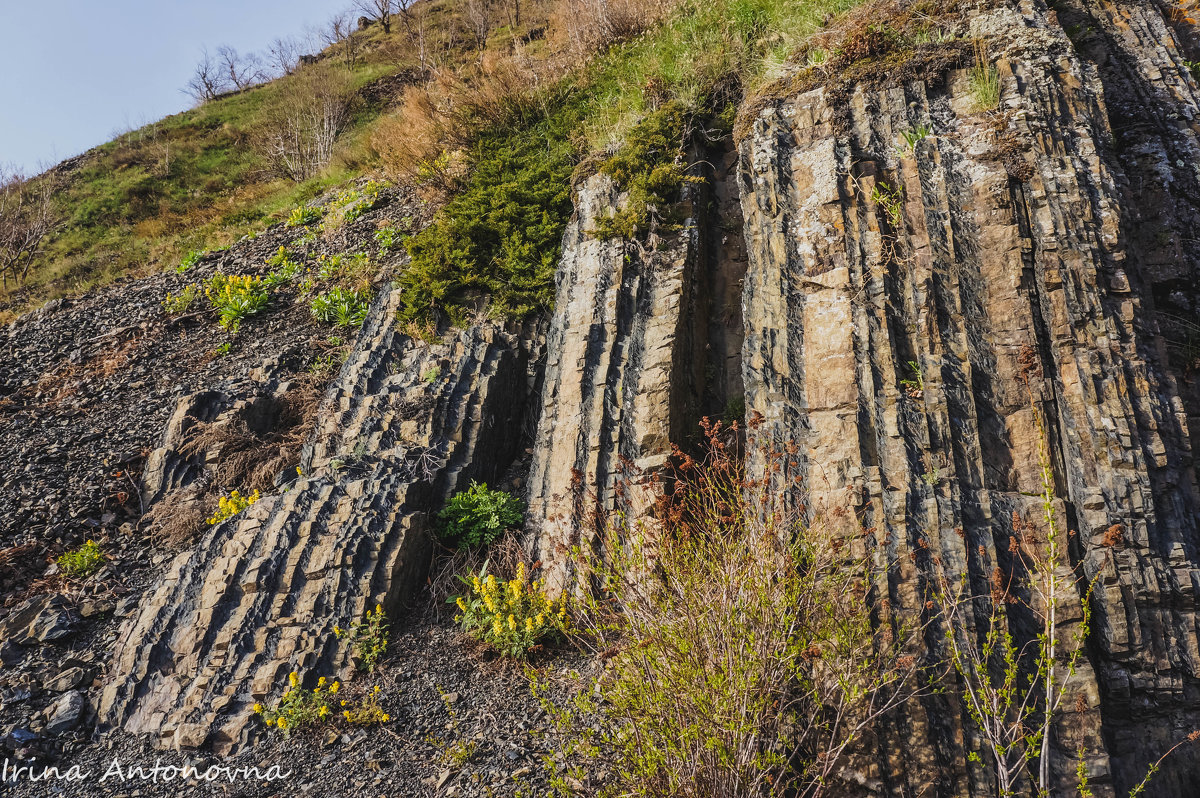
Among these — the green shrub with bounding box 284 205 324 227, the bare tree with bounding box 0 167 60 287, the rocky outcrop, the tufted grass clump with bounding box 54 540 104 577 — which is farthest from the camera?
the bare tree with bounding box 0 167 60 287

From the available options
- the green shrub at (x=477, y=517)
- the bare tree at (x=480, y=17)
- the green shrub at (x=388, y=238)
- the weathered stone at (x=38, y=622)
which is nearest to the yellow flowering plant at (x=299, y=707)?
the green shrub at (x=477, y=517)

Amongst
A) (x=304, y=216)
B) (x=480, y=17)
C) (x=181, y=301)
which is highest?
(x=480, y=17)

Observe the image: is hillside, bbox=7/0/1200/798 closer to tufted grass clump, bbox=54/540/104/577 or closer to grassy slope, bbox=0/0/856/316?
tufted grass clump, bbox=54/540/104/577

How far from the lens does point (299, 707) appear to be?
4.48 metres

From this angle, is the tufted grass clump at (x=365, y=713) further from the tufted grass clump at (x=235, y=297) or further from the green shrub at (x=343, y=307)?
the tufted grass clump at (x=235, y=297)

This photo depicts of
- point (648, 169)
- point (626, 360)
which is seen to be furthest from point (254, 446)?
point (648, 169)

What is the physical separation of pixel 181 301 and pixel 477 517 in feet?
23.0

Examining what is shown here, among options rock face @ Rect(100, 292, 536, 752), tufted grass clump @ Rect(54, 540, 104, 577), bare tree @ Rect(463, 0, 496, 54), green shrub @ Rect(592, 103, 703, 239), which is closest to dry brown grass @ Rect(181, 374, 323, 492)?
rock face @ Rect(100, 292, 536, 752)

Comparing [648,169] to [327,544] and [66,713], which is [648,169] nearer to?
[327,544]

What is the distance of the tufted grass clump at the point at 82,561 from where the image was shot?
→ 20.1 feet

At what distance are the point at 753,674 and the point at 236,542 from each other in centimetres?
455

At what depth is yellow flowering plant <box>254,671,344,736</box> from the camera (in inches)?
173

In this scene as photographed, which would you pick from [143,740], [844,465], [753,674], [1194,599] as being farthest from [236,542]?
[1194,599]

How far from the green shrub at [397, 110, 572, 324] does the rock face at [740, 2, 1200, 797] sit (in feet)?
8.04
